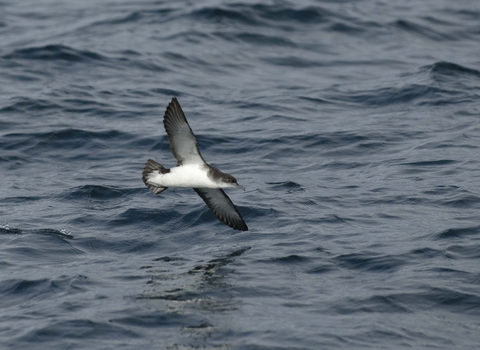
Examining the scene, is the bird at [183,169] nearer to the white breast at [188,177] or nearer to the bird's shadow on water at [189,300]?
the white breast at [188,177]

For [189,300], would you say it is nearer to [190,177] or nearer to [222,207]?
[190,177]

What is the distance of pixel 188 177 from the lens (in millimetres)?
9367

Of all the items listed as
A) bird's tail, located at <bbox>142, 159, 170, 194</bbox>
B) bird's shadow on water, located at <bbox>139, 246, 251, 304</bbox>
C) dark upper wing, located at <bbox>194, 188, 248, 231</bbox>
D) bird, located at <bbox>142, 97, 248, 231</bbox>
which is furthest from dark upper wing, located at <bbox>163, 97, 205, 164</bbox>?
bird's shadow on water, located at <bbox>139, 246, 251, 304</bbox>

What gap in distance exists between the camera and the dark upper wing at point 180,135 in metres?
8.91

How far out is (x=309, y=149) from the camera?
13.5 metres

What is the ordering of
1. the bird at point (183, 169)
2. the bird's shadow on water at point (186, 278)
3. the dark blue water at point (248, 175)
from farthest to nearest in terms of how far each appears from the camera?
the bird at point (183, 169) < the bird's shadow on water at point (186, 278) < the dark blue water at point (248, 175)

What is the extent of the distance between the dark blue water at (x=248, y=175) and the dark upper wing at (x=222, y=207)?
276 mm

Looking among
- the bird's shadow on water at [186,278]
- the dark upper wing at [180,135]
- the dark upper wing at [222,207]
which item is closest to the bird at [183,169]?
the dark upper wing at [180,135]

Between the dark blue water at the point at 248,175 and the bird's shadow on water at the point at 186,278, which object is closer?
the dark blue water at the point at 248,175

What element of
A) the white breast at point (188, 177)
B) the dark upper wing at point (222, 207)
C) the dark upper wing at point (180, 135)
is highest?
the dark upper wing at point (180, 135)

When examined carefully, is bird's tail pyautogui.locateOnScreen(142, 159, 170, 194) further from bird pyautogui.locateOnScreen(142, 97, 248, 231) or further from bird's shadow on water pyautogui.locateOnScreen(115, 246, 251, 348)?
bird's shadow on water pyautogui.locateOnScreen(115, 246, 251, 348)

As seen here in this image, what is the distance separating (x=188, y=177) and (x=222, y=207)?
102cm

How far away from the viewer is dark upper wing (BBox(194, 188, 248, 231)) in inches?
399

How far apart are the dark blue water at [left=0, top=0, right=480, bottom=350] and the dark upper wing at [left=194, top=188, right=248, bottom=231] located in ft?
0.90
